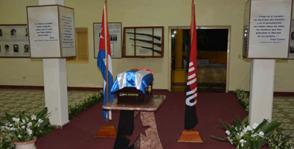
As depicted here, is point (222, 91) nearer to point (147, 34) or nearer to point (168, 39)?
point (168, 39)

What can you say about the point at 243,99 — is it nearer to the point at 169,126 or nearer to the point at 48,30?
the point at 169,126

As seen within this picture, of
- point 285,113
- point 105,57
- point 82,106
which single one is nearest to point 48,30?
point 105,57

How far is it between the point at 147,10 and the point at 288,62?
4.34m

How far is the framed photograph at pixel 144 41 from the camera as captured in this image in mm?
8039

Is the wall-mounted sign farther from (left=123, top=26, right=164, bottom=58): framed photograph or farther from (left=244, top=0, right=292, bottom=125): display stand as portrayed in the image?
(left=123, top=26, right=164, bottom=58): framed photograph

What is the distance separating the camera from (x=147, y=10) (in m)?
8.05

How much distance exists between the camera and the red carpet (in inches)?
158

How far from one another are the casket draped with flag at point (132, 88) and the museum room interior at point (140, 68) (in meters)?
0.47

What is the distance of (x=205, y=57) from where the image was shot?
9.87 meters

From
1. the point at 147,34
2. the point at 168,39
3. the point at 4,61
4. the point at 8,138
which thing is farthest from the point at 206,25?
the point at 4,61

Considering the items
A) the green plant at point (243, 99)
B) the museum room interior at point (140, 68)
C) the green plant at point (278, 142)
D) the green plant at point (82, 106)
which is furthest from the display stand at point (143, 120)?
the green plant at point (243, 99)

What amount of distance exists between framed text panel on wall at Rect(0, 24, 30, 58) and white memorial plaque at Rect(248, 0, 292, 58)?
24.3 feet

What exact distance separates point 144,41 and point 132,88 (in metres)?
4.96

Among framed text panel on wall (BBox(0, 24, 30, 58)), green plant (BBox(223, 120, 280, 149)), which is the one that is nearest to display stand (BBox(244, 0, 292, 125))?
green plant (BBox(223, 120, 280, 149))
